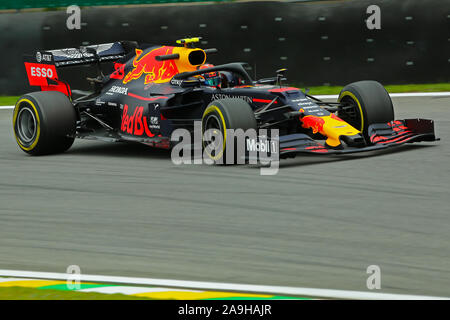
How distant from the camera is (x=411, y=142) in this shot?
32.0ft

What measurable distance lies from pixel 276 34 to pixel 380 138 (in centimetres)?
630

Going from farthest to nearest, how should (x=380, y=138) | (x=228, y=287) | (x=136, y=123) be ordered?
(x=136, y=123), (x=380, y=138), (x=228, y=287)

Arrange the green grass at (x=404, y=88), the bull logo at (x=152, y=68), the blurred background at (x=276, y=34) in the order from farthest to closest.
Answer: the green grass at (x=404, y=88) → the blurred background at (x=276, y=34) → the bull logo at (x=152, y=68)

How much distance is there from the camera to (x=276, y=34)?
15.6 m

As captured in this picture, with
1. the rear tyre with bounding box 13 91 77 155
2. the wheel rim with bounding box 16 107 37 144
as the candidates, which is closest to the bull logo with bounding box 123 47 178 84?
the rear tyre with bounding box 13 91 77 155

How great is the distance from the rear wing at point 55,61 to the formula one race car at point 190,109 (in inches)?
0.5

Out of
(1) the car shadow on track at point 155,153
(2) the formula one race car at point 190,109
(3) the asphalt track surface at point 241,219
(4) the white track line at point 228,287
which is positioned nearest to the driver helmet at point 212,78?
(2) the formula one race car at point 190,109

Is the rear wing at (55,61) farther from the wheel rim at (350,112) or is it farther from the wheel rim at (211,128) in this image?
the wheel rim at (350,112)

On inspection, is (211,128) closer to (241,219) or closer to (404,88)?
(241,219)

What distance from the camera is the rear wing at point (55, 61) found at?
37.6 feet

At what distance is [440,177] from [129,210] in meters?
2.95

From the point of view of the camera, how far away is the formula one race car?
30.3ft

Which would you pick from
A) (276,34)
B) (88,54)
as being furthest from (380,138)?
(276,34)

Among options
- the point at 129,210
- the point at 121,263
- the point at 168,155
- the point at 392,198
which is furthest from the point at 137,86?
the point at 121,263
